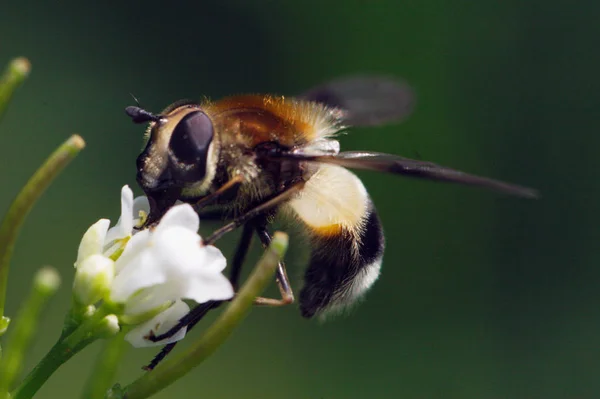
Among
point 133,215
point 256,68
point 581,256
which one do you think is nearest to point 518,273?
point 581,256

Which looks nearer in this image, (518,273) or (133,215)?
(133,215)

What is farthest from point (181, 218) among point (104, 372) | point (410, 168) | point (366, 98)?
point (366, 98)

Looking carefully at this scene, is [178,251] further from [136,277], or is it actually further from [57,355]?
[57,355]

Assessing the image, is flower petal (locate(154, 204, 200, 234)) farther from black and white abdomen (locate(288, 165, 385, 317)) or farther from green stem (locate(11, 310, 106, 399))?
black and white abdomen (locate(288, 165, 385, 317))

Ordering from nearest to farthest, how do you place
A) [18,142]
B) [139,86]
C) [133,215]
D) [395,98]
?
[133,215], [395,98], [18,142], [139,86]

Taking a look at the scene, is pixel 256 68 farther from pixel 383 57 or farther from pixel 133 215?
pixel 133 215

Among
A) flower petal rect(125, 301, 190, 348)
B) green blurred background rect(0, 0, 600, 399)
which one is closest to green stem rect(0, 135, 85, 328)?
flower petal rect(125, 301, 190, 348)

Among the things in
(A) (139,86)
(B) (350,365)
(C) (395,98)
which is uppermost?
(C) (395,98)
